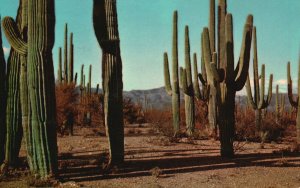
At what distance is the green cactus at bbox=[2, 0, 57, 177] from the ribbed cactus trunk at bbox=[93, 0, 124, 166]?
2290mm

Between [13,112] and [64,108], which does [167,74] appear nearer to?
[64,108]

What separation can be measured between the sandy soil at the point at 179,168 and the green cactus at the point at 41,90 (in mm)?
664

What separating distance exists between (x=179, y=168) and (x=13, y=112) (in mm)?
4769

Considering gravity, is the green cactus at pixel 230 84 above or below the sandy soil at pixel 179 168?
above

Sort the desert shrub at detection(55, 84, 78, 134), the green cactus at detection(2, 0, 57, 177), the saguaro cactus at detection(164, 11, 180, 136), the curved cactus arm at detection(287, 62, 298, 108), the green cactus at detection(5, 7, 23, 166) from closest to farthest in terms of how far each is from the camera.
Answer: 1. the green cactus at detection(2, 0, 57, 177)
2. the green cactus at detection(5, 7, 23, 166)
3. the curved cactus arm at detection(287, 62, 298, 108)
4. the saguaro cactus at detection(164, 11, 180, 136)
5. the desert shrub at detection(55, 84, 78, 134)

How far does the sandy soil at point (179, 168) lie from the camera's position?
33.2ft

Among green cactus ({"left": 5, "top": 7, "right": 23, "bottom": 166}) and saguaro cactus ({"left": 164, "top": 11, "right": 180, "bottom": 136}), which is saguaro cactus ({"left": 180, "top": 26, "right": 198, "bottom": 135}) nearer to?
saguaro cactus ({"left": 164, "top": 11, "right": 180, "bottom": 136})

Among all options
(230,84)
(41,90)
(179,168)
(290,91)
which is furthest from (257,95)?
(41,90)

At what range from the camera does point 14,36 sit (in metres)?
11.1

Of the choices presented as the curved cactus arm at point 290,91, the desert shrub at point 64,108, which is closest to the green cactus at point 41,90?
the curved cactus arm at point 290,91

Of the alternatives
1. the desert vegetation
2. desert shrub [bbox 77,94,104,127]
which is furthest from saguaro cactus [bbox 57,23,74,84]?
the desert vegetation

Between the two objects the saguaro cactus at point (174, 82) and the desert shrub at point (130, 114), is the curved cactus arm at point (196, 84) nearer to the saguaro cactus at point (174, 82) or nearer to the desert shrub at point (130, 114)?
the saguaro cactus at point (174, 82)

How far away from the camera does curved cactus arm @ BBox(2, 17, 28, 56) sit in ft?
35.8

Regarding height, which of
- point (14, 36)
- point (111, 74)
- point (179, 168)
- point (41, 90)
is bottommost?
point (179, 168)
